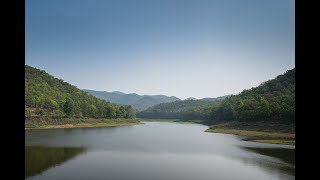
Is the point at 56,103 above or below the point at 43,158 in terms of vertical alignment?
above

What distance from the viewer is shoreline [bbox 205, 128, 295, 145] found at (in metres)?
66.9

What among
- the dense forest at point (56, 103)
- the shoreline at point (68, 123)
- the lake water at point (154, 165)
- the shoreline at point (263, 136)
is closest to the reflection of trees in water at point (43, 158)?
the lake water at point (154, 165)

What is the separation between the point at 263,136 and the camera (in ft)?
257

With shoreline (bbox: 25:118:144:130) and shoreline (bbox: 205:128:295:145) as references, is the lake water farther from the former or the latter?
shoreline (bbox: 25:118:144:130)

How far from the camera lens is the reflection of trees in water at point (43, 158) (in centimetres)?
3304

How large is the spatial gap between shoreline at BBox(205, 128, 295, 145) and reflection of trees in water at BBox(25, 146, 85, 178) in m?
39.9

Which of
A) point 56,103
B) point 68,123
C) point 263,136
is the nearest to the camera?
point 263,136

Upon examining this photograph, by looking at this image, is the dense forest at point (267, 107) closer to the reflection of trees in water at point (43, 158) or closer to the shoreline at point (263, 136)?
the shoreline at point (263, 136)

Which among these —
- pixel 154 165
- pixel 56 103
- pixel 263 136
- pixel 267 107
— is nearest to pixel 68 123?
pixel 56 103

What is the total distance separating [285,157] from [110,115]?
122090mm

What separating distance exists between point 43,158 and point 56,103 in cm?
9331

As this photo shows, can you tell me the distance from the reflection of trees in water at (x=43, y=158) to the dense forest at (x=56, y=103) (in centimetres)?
6589

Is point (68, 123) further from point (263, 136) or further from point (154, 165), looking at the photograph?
point (154, 165)
